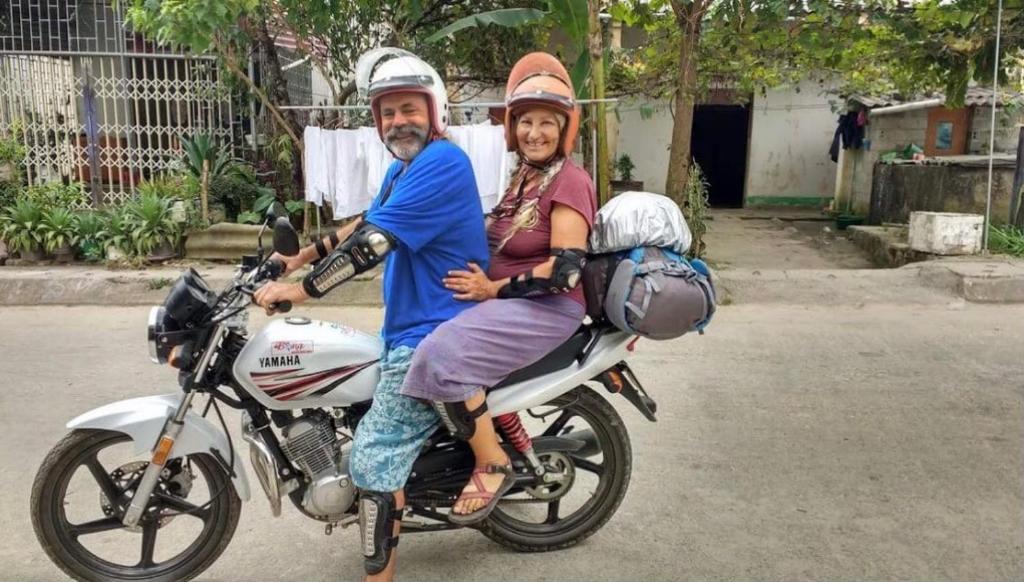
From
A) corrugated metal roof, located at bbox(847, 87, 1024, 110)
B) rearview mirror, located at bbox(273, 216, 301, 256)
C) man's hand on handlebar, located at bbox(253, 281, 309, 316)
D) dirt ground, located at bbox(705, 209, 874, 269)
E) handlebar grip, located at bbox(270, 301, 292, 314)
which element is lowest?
dirt ground, located at bbox(705, 209, 874, 269)

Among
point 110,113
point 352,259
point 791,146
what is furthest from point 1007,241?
point 110,113

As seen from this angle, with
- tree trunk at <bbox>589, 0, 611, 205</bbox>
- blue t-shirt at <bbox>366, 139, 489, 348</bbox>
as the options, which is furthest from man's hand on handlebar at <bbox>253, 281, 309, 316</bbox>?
tree trunk at <bbox>589, 0, 611, 205</bbox>

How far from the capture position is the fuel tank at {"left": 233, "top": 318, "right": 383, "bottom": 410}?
96.2 inches

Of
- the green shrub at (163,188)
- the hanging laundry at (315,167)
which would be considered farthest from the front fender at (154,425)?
the green shrub at (163,188)

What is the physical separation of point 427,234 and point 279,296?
1.52 feet

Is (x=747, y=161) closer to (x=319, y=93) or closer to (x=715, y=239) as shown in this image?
(x=715, y=239)

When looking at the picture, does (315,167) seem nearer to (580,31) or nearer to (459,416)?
(580,31)

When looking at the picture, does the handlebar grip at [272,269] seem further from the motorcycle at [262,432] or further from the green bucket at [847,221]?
the green bucket at [847,221]

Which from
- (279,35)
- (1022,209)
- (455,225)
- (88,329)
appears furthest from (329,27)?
(1022,209)

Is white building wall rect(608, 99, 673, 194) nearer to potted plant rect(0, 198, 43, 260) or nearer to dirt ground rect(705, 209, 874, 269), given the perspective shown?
dirt ground rect(705, 209, 874, 269)

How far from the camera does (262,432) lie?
2.58m

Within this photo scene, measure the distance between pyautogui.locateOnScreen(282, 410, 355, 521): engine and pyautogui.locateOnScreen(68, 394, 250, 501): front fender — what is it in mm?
220

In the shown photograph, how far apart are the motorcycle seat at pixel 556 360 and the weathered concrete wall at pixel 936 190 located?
8482 mm

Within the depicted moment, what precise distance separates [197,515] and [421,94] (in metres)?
1.55
